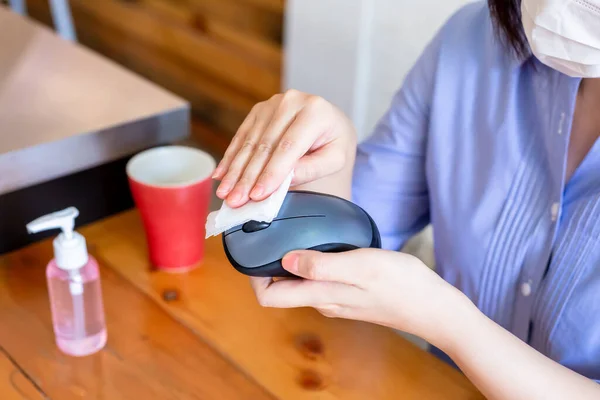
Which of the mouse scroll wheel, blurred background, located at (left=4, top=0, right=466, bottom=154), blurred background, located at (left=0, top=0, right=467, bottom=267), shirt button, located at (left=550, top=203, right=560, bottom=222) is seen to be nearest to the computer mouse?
the mouse scroll wheel

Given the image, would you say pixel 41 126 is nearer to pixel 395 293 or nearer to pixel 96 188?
pixel 96 188

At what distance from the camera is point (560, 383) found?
538mm

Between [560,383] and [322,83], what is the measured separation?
0.95 metres

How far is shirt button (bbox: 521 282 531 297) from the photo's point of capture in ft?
2.23

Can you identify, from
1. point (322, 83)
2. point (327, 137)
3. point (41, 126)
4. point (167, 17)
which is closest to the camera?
point (327, 137)

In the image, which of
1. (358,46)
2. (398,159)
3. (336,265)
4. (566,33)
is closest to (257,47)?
(358,46)

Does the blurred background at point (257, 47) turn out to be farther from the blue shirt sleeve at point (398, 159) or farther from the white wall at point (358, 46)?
the blue shirt sleeve at point (398, 159)

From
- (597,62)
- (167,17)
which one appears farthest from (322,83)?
(597,62)

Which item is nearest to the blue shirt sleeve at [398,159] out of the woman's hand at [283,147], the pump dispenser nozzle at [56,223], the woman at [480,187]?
the woman at [480,187]

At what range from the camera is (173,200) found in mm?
655

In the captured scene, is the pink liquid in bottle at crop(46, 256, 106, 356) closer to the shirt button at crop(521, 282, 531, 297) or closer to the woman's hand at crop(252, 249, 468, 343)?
the woman's hand at crop(252, 249, 468, 343)

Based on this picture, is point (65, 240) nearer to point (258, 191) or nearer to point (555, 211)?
point (258, 191)

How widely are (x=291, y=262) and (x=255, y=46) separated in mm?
1175

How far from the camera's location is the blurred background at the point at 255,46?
4.04 feet
